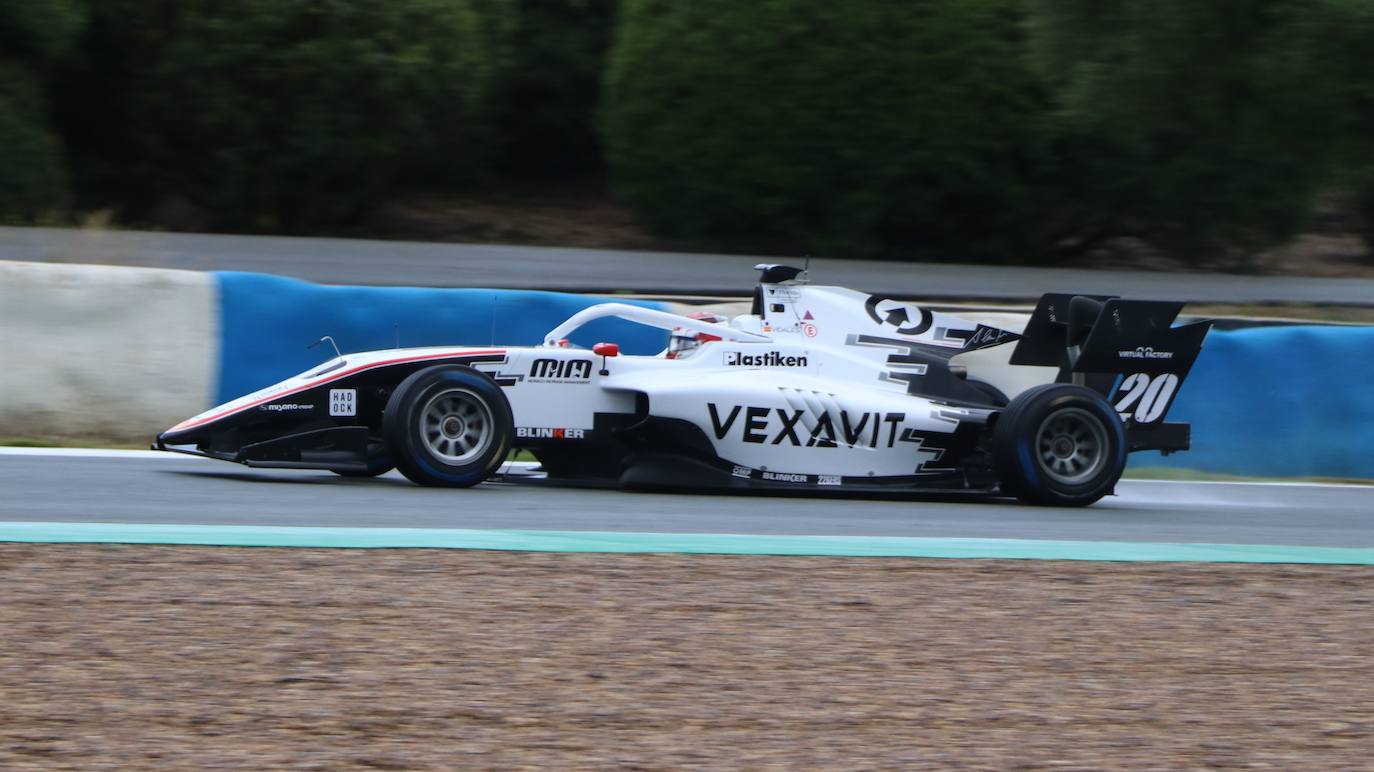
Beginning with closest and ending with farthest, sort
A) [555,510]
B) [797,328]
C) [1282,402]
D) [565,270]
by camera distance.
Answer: [555,510], [797,328], [1282,402], [565,270]

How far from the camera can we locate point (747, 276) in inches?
574

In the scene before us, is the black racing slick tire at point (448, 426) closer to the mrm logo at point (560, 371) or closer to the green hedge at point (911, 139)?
the mrm logo at point (560, 371)

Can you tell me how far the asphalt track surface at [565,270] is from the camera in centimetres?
1292

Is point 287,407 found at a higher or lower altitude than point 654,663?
higher

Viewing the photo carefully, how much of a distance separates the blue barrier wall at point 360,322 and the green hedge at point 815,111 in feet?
31.7

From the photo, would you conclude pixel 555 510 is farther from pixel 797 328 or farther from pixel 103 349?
pixel 103 349

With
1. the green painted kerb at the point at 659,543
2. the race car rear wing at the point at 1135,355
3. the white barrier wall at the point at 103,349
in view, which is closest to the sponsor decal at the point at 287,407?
the green painted kerb at the point at 659,543

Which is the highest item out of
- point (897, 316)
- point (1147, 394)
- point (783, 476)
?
point (897, 316)

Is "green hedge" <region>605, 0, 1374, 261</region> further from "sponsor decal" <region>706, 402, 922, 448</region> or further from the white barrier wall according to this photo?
the white barrier wall

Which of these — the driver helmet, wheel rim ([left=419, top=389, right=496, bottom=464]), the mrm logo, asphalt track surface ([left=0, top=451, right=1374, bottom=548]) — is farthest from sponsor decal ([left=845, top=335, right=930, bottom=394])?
wheel rim ([left=419, top=389, right=496, bottom=464])

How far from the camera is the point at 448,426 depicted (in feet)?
27.2

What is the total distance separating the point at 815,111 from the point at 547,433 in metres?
12.2

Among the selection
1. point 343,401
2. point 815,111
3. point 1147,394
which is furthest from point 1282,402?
point 815,111

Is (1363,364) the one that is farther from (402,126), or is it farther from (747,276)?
(402,126)
